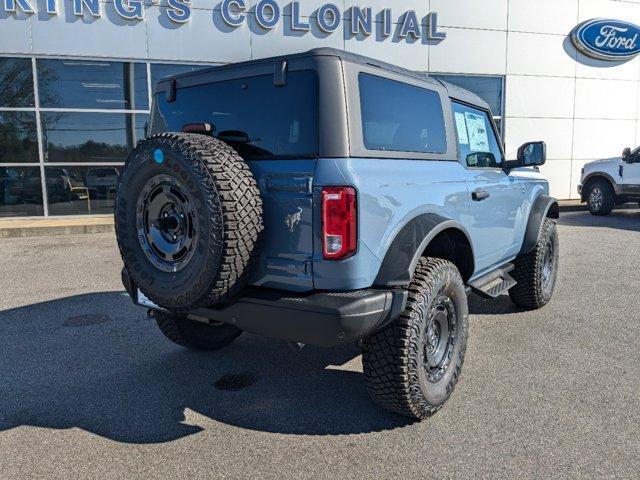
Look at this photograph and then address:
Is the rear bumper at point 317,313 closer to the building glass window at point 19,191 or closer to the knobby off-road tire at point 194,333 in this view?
the knobby off-road tire at point 194,333

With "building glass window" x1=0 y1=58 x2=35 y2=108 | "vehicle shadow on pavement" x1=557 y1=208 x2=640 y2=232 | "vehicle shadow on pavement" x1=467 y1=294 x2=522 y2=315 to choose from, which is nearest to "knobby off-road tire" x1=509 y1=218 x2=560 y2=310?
"vehicle shadow on pavement" x1=467 y1=294 x2=522 y2=315

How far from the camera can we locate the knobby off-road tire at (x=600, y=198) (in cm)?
1280

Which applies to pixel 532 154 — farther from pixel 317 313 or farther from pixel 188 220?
pixel 188 220

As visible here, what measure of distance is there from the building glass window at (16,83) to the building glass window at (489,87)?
10351mm

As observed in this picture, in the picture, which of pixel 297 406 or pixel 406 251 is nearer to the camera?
pixel 406 251

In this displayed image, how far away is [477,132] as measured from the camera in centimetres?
414

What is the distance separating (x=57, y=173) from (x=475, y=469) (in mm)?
12034

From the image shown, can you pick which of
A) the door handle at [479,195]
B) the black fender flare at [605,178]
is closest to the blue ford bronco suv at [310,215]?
the door handle at [479,195]

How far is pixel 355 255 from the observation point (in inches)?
97.4

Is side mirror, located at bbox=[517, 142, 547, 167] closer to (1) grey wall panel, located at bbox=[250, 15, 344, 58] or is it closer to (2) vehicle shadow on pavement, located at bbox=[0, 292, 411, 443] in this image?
(2) vehicle shadow on pavement, located at bbox=[0, 292, 411, 443]

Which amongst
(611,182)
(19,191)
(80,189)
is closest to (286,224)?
(80,189)

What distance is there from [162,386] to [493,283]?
8.85 feet

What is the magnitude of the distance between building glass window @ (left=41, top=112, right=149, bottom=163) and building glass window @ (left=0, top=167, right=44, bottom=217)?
0.60 m

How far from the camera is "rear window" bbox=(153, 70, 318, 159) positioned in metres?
2.61
